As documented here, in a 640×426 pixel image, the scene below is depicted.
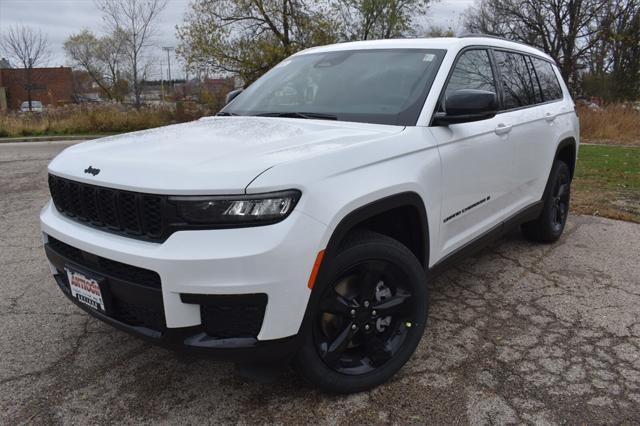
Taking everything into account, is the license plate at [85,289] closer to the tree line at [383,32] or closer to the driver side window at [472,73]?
the driver side window at [472,73]

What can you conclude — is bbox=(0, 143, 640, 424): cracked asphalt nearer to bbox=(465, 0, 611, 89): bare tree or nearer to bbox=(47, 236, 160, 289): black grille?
bbox=(47, 236, 160, 289): black grille

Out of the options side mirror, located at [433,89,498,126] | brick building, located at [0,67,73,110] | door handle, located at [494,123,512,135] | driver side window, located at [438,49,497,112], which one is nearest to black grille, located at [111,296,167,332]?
side mirror, located at [433,89,498,126]

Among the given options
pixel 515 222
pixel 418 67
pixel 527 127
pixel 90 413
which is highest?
pixel 418 67

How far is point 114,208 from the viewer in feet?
7.29

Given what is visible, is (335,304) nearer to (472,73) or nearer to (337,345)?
(337,345)

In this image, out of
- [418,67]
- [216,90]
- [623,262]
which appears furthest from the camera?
[216,90]

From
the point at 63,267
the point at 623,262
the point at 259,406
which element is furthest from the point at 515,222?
the point at 63,267

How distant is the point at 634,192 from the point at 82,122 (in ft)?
60.7

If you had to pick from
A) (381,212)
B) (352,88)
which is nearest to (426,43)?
(352,88)

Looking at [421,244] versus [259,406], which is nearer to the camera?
[259,406]

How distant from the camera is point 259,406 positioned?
2.47 m

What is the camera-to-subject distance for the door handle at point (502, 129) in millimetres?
3447

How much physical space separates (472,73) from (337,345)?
6.83ft

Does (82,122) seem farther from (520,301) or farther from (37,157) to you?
(520,301)
